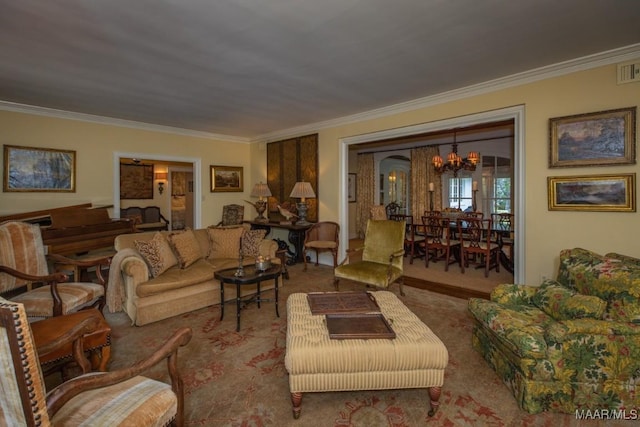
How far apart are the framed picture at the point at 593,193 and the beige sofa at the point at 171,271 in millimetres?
3365

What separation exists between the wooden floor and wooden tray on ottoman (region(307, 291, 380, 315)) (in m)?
2.00

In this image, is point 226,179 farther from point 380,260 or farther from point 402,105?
point 380,260

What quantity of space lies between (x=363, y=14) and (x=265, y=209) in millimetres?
4860

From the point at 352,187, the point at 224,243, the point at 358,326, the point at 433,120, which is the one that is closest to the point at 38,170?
the point at 224,243

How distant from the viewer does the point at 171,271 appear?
357cm

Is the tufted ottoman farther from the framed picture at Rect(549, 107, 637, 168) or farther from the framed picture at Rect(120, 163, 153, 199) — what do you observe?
the framed picture at Rect(120, 163, 153, 199)

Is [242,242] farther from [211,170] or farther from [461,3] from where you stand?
[461,3]

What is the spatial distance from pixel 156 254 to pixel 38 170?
2829mm

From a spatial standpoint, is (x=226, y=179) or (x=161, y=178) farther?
(x=161, y=178)

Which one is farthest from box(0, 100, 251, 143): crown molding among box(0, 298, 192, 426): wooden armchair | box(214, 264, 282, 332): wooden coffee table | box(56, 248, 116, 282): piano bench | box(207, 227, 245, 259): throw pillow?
box(0, 298, 192, 426): wooden armchair

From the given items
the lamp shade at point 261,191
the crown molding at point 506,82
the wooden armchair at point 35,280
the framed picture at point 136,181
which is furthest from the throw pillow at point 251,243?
the framed picture at point 136,181

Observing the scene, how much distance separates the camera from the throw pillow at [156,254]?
3414 mm

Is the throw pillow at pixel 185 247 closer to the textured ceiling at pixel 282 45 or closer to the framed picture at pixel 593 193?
the textured ceiling at pixel 282 45

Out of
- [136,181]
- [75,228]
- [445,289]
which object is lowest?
[445,289]
